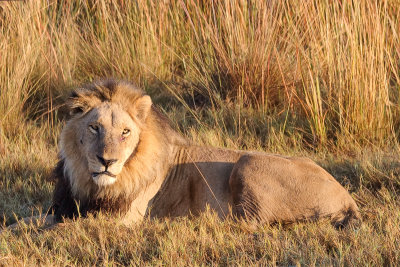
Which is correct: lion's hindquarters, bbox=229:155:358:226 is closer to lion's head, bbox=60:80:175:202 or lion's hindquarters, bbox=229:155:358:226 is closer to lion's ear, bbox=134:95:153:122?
lion's head, bbox=60:80:175:202

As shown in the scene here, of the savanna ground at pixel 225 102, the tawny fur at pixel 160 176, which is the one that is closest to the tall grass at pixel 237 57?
the savanna ground at pixel 225 102

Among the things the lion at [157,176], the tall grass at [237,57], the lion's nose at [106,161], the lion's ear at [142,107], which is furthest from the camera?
the tall grass at [237,57]

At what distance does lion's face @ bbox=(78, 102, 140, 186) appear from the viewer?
14.1ft

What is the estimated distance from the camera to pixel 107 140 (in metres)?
4.33

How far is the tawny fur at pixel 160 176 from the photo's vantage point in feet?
14.9

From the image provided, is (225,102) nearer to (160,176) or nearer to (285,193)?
(160,176)

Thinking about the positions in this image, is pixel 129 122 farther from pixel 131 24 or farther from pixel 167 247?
pixel 131 24

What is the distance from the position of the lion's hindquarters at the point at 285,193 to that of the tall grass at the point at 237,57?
1.69 metres

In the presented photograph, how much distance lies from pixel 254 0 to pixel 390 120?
1817 millimetres

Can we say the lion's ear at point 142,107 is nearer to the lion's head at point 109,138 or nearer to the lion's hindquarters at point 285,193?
the lion's head at point 109,138

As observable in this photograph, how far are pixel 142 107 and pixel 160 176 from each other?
1.82ft

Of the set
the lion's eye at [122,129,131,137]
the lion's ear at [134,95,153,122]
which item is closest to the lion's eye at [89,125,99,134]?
the lion's eye at [122,129,131,137]

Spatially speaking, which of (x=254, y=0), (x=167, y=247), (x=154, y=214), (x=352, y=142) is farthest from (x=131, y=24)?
(x=167, y=247)

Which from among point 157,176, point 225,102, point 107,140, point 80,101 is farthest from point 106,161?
point 225,102
